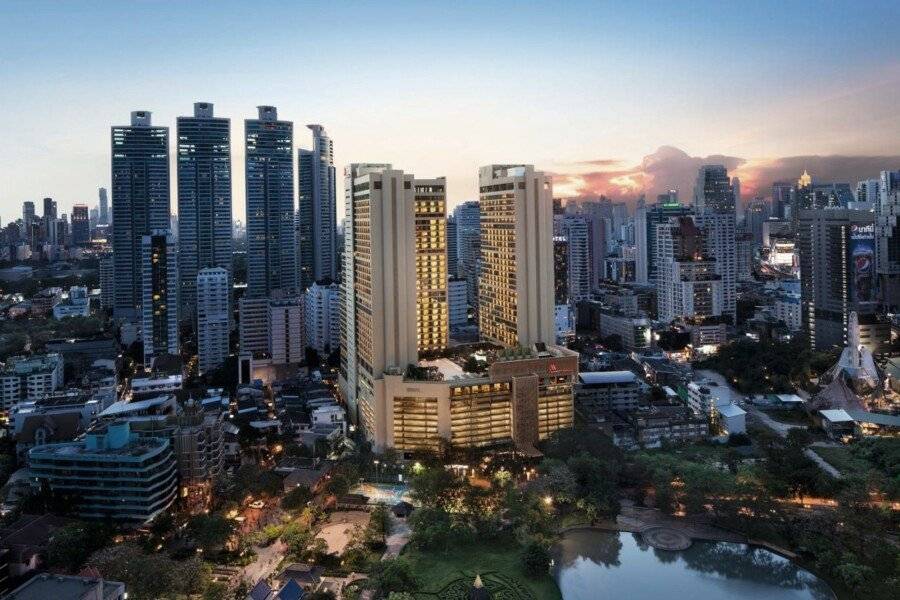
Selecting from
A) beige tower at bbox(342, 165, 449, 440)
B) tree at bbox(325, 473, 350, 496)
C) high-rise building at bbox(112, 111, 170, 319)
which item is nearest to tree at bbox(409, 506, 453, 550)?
tree at bbox(325, 473, 350, 496)

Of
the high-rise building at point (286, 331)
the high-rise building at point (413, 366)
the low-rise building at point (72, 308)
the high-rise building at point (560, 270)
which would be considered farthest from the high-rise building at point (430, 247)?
the low-rise building at point (72, 308)

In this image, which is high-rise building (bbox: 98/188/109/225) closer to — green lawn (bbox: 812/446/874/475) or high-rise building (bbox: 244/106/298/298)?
high-rise building (bbox: 244/106/298/298)

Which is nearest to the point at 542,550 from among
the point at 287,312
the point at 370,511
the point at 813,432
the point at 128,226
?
the point at 370,511

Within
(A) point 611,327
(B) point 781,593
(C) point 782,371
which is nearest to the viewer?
(B) point 781,593

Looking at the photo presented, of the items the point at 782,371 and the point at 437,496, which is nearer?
the point at 437,496

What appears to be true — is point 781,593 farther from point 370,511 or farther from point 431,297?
point 431,297

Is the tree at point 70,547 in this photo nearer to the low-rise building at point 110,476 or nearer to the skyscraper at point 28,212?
the low-rise building at point 110,476

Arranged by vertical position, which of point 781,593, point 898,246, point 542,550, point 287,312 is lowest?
point 781,593
